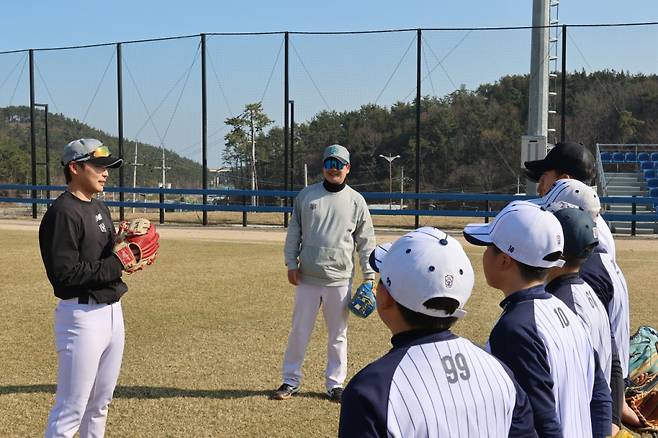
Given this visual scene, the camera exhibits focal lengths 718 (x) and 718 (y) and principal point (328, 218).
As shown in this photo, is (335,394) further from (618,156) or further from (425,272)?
(618,156)

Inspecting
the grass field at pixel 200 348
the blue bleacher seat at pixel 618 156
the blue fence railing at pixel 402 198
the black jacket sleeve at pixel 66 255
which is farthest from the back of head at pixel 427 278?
the blue bleacher seat at pixel 618 156

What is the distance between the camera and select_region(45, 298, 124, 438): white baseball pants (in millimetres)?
4168

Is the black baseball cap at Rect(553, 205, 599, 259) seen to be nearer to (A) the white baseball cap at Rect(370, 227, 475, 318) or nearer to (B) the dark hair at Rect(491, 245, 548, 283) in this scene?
(B) the dark hair at Rect(491, 245, 548, 283)

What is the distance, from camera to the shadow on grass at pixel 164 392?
6.41m

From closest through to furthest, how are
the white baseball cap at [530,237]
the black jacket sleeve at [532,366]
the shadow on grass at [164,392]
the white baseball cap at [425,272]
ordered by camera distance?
the white baseball cap at [425,272] → the black jacket sleeve at [532,366] → the white baseball cap at [530,237] → the shadow on grass at [164,392]

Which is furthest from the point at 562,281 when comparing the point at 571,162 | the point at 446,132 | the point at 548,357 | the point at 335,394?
the point at 446,132

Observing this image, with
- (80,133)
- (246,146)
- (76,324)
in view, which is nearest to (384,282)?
(76,324)

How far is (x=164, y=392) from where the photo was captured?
6496mm

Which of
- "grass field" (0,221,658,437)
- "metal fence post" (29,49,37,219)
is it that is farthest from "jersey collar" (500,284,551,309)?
"metal fence post" (29,49,37,219)

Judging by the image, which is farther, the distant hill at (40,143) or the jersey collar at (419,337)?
the distant hill at (40,143)

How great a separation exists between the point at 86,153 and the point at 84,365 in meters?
1.29

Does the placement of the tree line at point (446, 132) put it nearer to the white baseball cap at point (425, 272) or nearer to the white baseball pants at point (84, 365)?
the white baseball pants at point (84, 365)

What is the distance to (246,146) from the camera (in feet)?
121

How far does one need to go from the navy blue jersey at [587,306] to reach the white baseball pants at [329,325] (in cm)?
334
